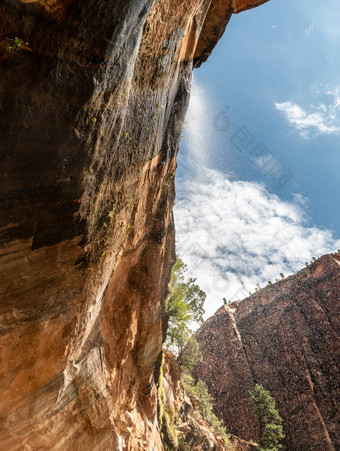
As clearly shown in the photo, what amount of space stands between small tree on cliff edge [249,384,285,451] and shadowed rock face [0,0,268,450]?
110ft

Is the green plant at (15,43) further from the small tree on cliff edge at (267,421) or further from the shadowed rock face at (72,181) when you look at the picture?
Result: the small tree on cliff edge at (267,421)

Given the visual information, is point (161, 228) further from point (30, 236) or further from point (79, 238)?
point (30, 236)

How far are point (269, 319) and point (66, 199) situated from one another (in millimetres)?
58188

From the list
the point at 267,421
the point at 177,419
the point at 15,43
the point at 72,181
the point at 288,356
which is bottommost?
the point at 267,421

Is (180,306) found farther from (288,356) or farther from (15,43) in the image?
(288,356)

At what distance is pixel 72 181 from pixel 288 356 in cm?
5369

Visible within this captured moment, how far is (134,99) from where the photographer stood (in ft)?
20.5

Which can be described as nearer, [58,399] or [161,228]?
[58,399]

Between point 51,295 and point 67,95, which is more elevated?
point 67,95

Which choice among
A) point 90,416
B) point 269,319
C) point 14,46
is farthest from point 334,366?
Result: point 14,46

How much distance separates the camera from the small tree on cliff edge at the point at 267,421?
32.2 meters

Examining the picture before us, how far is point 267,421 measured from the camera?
115ft

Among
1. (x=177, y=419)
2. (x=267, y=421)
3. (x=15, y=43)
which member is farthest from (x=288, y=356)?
(x=15, y=43)

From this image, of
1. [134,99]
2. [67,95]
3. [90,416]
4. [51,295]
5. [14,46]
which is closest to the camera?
[14,46]
